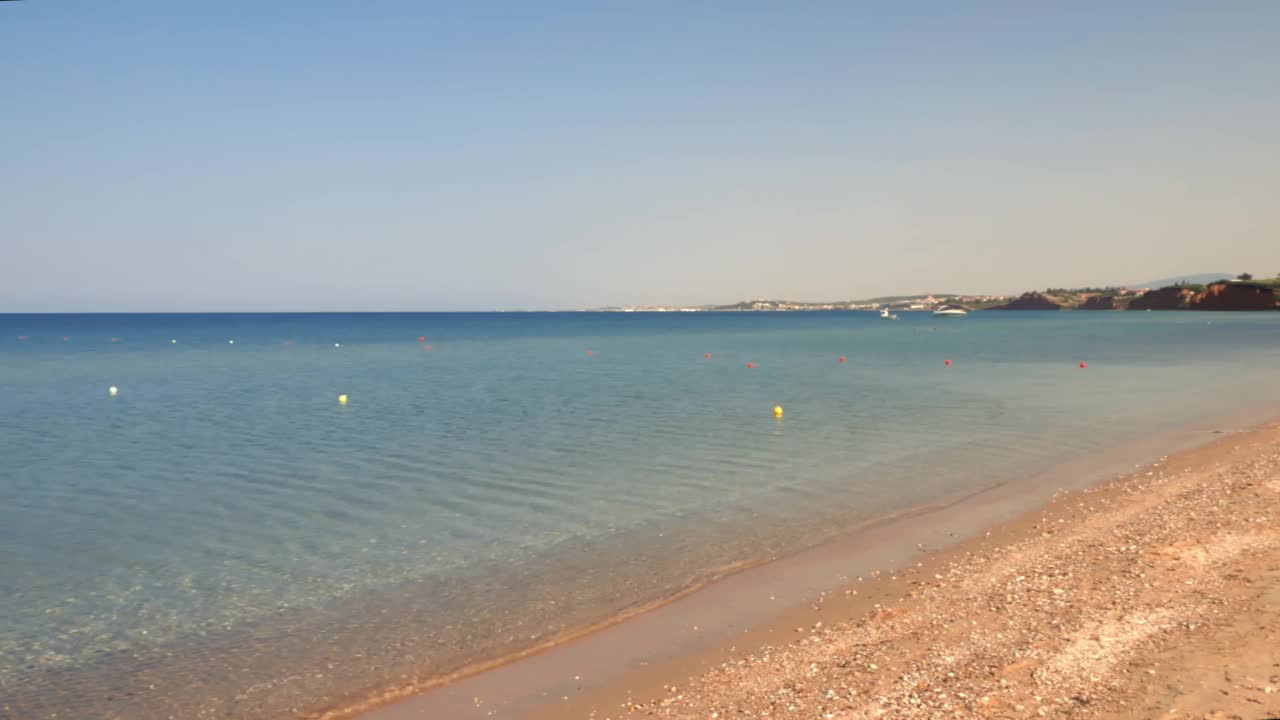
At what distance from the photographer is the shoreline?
8344 millimetres

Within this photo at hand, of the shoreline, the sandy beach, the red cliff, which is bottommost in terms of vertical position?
the shoreline

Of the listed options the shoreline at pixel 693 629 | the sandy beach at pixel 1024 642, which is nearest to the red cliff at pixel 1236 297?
the shoreline at pixel 693 629

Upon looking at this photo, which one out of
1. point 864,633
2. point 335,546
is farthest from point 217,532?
point 864,633

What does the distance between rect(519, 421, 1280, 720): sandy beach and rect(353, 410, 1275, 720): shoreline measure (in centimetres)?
9

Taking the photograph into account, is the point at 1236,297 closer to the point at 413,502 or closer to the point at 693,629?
the point at 413,502

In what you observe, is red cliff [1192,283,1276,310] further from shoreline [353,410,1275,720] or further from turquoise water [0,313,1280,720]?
shoreline [353,410,1275,720]

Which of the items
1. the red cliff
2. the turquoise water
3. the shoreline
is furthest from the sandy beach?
the red cliff

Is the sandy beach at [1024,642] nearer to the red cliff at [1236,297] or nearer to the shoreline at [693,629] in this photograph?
the shoreline at [693,629]

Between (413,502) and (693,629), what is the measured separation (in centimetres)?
921

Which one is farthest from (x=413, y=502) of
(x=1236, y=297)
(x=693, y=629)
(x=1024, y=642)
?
(x=1236, y=297)

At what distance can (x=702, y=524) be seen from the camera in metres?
14.8

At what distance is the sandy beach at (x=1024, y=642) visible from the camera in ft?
24.0

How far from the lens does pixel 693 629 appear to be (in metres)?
9.95

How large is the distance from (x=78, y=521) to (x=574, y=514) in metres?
10.3
